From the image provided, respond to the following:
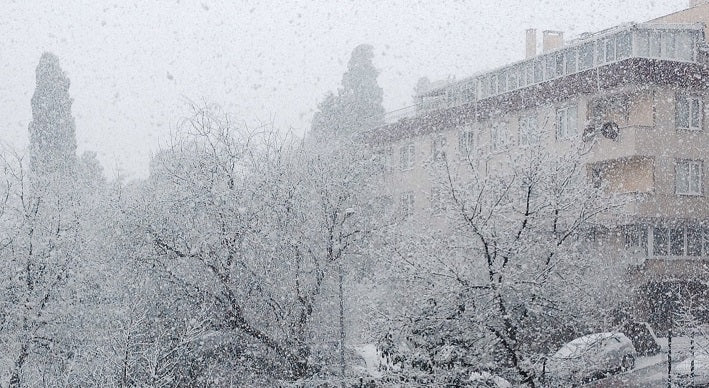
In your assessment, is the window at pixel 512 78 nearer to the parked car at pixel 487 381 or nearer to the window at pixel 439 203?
the window at pixel 439 203

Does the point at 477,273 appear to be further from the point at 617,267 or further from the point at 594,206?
the point at 617,267

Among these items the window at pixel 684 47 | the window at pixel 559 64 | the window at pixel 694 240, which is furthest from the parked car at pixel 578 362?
the window at pixel 559 64

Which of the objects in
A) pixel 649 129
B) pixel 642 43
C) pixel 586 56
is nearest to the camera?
pixel 649 129

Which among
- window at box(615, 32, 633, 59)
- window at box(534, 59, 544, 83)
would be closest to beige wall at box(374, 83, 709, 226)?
window at box(615, 32, 633, 59)

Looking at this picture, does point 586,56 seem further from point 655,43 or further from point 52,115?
point 52,115

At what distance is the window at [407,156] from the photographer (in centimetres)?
3924

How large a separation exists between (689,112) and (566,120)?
14.6 feet

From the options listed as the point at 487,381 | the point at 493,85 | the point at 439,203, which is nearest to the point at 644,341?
the point at 439,203

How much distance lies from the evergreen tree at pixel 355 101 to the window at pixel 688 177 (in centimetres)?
1891

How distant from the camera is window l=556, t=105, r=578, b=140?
30.6 metres

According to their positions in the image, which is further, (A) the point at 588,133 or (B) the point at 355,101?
(B) the point at 355,101

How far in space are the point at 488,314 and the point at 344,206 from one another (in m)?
8.63

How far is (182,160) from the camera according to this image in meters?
20.9

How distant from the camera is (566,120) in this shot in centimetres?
3100
